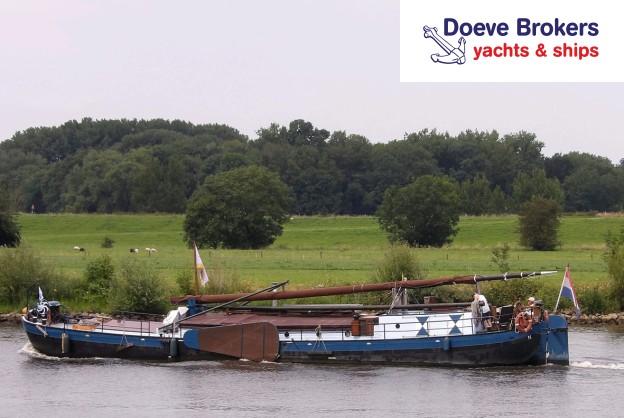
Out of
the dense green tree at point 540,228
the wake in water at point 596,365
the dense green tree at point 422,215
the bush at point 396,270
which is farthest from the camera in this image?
the dense green tree at point 422,215

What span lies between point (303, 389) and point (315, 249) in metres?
69.0

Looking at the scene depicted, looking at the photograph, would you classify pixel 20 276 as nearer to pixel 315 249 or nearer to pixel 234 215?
pixel 234 215

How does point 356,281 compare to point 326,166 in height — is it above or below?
below

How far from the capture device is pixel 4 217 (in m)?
104

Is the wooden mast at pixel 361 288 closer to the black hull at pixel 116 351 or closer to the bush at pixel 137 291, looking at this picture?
the black hull at pixel 116 351

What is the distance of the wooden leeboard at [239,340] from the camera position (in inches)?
2029

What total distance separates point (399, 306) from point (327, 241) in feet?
242

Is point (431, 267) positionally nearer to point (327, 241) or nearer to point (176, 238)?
point (327, 241)

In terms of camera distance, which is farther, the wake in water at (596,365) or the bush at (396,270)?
the bush at (396,270)

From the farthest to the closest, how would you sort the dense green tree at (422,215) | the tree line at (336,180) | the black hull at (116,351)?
the tree line at (336,180)
the dense green tree at (422,215)
the black hull at (116,351)

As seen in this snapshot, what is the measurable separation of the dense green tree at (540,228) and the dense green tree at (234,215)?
1022 inches

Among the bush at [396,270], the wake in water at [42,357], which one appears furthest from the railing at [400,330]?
the bush at [396,270]

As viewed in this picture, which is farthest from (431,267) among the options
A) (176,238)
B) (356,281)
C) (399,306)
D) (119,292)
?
(176,238)

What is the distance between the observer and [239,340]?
51688mm
